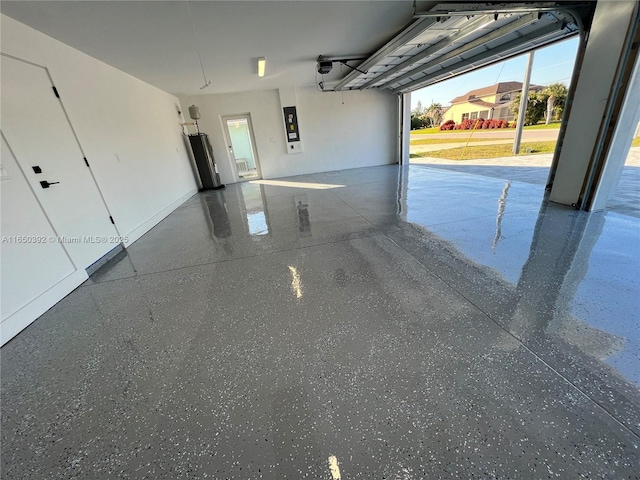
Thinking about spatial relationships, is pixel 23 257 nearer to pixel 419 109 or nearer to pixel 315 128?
pixel 315 128

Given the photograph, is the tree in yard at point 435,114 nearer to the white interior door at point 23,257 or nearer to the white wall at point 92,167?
the white wall at point 92,167

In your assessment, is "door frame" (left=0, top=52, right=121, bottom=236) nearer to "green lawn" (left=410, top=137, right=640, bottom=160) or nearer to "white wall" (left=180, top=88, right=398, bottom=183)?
"white wall" (left=180, top=88, right=398, bottom=183)

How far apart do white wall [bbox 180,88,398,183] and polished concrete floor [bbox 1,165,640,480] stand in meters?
6.19

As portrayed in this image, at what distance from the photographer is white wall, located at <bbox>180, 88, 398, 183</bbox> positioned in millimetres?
7578

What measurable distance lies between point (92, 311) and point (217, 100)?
7.21 meters

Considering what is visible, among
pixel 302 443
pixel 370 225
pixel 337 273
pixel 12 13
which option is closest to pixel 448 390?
pixel 302 443

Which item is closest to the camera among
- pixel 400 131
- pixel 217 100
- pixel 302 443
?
pixel 302 443

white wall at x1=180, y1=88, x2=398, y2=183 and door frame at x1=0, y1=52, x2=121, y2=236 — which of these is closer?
door frame at x1=0, y1=52, x2=121, y2=236

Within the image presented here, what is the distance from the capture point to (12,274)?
1.96 metres

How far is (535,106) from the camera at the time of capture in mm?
13734

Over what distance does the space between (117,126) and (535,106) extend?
18845 mm

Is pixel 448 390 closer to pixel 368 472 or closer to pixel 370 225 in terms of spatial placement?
pixel 368 472

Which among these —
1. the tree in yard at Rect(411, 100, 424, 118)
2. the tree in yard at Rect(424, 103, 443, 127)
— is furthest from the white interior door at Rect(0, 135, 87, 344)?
the tree in yard at Rect(411, 100, 424, 118)

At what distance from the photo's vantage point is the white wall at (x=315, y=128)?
7.58 meters
